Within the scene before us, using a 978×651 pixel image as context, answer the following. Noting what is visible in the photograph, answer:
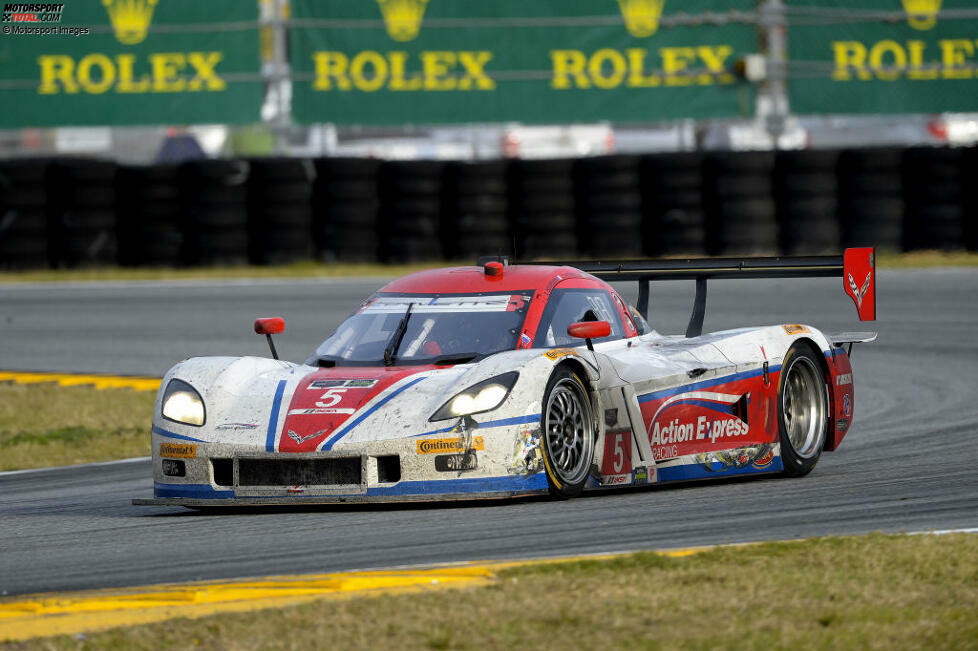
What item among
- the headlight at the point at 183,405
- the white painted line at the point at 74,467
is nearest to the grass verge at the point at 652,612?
the headlight at the point at 183,405

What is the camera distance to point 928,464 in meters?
8.58

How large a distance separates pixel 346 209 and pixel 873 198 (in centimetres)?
633

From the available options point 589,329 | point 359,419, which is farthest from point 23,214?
point 359,419

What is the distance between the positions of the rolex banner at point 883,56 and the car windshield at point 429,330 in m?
14.2

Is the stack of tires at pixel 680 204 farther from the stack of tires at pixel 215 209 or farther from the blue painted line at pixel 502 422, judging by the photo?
the blue painted line at pixel 502 422

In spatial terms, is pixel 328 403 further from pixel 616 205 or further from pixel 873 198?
pixel 873 198

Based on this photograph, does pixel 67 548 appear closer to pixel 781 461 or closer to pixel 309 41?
pixel 781 461

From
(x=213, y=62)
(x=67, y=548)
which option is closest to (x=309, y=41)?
(x=213, y=62)

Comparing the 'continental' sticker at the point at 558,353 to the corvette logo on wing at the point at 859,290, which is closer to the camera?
the 'continental' sticker at the point at 558,353

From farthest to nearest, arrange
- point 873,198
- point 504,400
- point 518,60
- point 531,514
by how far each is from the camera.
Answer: point 518,60, point 873,198, point 504,400, point 531,514

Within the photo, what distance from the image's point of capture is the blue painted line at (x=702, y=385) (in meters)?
7.96

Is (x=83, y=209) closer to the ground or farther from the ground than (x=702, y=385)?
farther from the ground

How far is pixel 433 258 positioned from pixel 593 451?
12621 mm

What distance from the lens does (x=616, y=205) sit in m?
19.7
